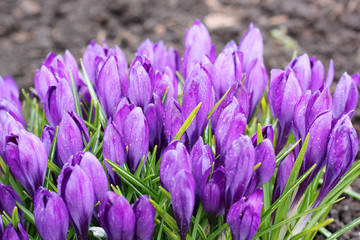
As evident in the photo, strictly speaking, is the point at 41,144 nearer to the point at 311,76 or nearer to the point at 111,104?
the point at 111,104

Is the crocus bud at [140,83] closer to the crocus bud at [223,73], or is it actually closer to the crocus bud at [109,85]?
the crocus bud at [109,85]

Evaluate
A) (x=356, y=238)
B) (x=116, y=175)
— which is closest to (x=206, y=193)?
(x=116, y=175)

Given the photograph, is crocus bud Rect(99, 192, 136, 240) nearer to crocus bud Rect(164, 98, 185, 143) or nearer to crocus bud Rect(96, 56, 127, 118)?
crocus bud Rect(164, 98, 185, 143)

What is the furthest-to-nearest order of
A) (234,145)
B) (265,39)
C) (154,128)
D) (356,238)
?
(265,39)
(356,238)
(154,128)
(234,145)

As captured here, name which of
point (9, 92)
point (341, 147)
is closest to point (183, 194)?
point (341, 147)

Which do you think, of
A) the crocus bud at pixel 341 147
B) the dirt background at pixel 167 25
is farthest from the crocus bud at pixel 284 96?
the dirt background at pixel 167 25

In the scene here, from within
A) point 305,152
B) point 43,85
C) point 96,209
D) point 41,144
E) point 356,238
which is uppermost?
point 43,85

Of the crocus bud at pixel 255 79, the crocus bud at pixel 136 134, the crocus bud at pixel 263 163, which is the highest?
the crocus bud at pixel 255 79

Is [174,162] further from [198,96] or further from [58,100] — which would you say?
[58,100]
